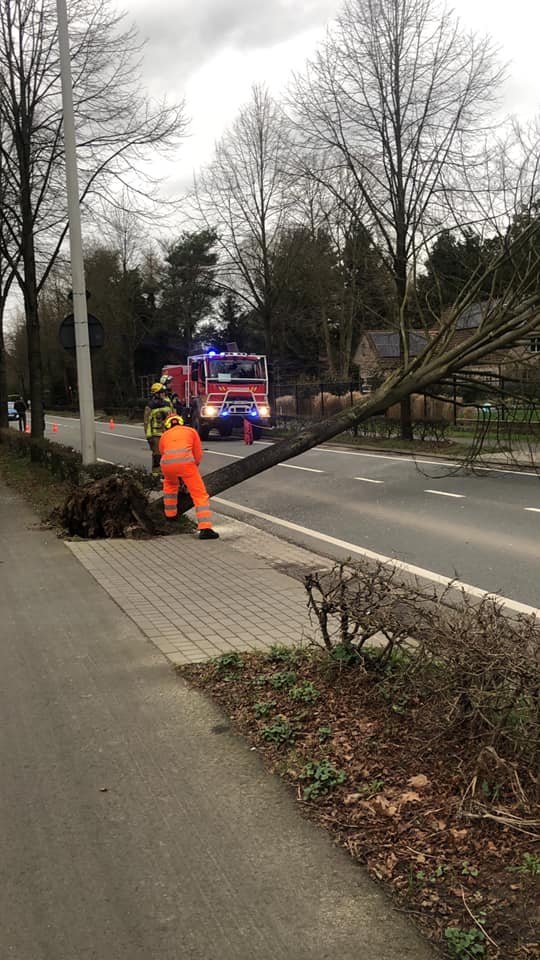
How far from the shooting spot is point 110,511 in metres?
10.1

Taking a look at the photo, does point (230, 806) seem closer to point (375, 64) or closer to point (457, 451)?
point (457, 451)

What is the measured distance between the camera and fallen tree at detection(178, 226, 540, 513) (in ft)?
28.2

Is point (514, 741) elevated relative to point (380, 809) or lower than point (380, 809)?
elevated

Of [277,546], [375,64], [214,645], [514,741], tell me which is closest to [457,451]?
[375,64]

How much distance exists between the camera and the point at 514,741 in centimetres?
321

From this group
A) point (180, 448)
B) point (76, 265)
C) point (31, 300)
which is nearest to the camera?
point (180, 448)

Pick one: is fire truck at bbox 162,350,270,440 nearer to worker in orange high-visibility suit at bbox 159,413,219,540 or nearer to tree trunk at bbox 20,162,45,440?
tree trunk at bbox 20,162,45,440

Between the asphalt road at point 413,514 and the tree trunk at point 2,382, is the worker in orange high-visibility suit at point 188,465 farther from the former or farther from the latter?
the tree trunk at point 2,382

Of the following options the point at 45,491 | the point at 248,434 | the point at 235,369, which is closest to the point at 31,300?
the point at 45,491

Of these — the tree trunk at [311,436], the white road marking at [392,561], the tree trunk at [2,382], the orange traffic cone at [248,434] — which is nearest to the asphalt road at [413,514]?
the white road marking at [392,561]

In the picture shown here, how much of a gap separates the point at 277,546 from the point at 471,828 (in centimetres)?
672

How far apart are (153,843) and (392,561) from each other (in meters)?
5.73

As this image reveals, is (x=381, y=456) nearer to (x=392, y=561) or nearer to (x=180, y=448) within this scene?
(x=180, y=448)

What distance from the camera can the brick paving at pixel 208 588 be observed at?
19.1 ft
